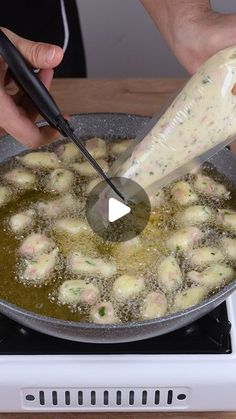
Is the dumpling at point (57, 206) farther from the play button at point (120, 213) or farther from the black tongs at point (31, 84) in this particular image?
the black tongs at point (31, 84)

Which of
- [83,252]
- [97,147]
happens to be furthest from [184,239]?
[97,147]

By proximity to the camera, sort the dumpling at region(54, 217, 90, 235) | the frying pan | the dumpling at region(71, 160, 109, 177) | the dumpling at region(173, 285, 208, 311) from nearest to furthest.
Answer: the frying pan
the dumpling at region(173, 285, 208, 311)
the dumpling at region(54, 217, 90, 235)
the dumpling at region(71, 160, 109, 177)

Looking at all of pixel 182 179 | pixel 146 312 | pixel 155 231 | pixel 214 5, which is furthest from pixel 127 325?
pixel 214 5

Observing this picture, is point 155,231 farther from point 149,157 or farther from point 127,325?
point 127,325

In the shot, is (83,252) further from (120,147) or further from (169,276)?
(120,147)

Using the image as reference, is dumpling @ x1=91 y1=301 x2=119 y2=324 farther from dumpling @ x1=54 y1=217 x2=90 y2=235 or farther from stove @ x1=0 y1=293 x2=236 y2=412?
dumpling @ x1=54 y1=217 x2=90 y2=235

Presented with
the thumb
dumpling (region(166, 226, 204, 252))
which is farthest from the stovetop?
the thumb

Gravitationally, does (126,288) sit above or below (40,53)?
below
